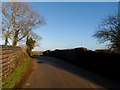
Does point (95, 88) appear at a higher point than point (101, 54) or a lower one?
lower

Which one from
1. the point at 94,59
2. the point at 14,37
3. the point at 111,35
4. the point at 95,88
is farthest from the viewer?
the point at 14,37

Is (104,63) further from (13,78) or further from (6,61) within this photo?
(13,78)

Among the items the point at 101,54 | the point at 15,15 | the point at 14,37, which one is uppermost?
the point at 15,15

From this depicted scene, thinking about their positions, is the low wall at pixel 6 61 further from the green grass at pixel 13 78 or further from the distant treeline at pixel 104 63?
the distant treeline at pixel 104 63

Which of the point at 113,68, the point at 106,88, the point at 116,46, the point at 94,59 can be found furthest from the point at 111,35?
the point at 106,88

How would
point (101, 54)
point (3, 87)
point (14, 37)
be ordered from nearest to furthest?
point (3, 87) → point (101, 54) → point (14, 37)

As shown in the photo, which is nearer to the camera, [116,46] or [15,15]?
[116,46]

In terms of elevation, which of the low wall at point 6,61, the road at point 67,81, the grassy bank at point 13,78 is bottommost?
the road at point 67,81

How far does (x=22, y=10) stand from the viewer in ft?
172

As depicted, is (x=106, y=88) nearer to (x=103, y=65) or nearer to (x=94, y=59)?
(x=103, y=65)

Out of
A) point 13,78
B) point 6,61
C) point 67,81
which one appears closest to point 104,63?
point 67,81

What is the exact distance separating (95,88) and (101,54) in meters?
8.88

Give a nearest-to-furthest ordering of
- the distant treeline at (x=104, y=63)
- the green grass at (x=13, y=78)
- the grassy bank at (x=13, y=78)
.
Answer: the green grass at (x=13, y=78) → the grassy bank at (x=13, y=78) → the distant treeline at (x=104, y=63)

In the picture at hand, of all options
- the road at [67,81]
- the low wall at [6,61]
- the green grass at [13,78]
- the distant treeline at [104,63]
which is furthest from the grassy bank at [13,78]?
the distant treeline at [104,63]
